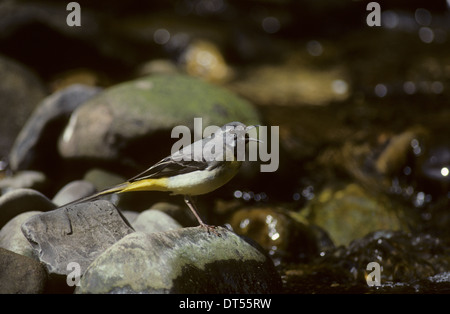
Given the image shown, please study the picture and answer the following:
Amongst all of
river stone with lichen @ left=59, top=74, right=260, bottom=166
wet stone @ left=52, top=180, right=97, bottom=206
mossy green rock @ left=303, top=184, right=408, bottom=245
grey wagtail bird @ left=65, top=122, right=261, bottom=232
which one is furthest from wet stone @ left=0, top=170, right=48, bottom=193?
mossy green rock @ left=303, top=184, right=408, bottom=245

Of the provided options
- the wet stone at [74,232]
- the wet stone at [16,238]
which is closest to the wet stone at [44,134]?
the wet stone at [16,238]

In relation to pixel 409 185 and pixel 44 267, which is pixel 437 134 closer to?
pixel 409 185

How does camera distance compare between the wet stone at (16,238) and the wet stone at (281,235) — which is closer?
the wet stone at (16,238)

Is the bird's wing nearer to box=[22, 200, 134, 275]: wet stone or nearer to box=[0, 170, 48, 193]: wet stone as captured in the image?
box=[22, 200, 134, 275]: wet stone

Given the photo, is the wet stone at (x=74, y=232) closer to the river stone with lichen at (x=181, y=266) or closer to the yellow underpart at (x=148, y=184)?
the yellow underpart at (x=148, y=184)

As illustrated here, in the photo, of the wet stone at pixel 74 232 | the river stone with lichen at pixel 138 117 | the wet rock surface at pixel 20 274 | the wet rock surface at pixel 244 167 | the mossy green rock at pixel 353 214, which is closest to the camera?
the wet rock surface at pixel 20 274

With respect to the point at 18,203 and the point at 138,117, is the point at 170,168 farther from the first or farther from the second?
the point at 138,117

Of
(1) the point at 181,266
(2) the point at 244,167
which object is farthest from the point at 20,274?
(2) the point at 244,167

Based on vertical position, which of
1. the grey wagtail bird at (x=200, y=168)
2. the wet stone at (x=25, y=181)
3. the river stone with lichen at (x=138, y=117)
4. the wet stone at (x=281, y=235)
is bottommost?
the wet stone at (x=281, y=235)
